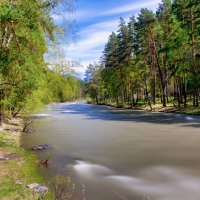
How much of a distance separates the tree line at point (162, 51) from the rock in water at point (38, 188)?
1370 inches

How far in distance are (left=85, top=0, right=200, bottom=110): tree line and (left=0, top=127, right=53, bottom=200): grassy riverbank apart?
3110 centimetres

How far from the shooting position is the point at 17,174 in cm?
1297

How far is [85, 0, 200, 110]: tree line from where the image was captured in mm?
45306

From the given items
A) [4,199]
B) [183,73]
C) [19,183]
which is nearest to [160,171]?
[19,183]

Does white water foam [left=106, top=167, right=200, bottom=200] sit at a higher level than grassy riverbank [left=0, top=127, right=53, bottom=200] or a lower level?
lower

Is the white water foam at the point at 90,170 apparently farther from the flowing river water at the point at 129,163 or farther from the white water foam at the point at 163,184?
the white water foam at the point at 163,184

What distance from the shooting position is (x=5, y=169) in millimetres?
13539

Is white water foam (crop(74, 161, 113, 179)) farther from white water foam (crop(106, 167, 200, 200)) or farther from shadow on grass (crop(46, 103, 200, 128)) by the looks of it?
shadow on grass (crop(46, 103, 200, 128))

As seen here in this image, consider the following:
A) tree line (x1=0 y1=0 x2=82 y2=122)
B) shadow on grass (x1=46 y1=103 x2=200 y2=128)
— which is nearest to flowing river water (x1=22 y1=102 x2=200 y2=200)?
tree line (x1=0 y1=0 x2=82 y2=122)

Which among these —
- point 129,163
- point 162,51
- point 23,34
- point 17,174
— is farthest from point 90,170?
point 162,51

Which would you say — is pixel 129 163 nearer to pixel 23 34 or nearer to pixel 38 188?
pixel 38 188

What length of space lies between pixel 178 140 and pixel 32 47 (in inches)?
455

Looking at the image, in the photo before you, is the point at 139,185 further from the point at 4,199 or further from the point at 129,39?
the point at 129,39

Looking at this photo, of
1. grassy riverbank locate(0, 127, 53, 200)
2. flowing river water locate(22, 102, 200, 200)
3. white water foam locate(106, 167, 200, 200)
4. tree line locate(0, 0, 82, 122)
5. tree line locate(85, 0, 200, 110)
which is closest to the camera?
grassy riverbank locate(0, 127, 53, 200)
